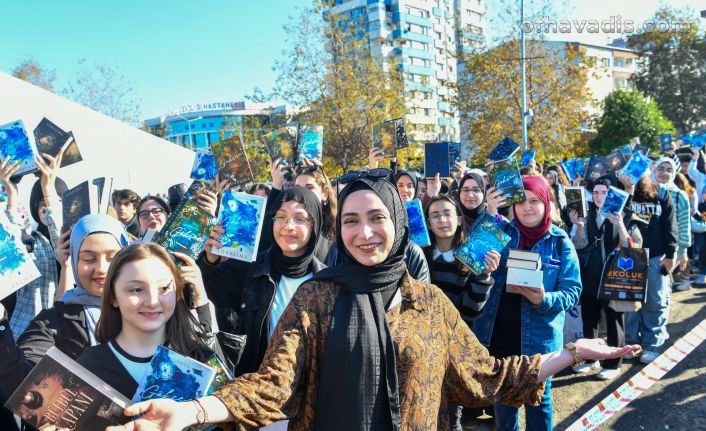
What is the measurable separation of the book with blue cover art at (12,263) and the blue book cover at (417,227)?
265 centimetres

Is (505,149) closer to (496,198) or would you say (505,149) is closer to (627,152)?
(496,198)

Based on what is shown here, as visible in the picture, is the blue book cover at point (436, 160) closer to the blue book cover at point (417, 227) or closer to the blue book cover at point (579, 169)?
the blue book cover at point (417, 227)

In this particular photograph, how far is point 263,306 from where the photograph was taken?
3.01 m

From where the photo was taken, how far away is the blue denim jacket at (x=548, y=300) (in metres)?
3.61

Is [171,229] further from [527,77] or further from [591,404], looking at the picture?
[527,77]

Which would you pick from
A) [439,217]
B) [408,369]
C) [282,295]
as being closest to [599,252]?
[439,217]

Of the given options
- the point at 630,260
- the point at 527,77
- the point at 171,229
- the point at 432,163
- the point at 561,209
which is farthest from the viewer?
the point at 527,77

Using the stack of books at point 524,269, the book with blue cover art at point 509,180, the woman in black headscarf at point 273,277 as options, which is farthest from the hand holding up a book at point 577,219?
the woman in black headscarf at point 273,277

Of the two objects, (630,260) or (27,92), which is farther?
(27,92)

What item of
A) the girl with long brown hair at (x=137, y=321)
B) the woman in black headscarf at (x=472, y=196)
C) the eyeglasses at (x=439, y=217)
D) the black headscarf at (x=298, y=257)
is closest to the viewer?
the girl with long brown hair at (x=137, y=321)

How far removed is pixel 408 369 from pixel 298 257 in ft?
4.39

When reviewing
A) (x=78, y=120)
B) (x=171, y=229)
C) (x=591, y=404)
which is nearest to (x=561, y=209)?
(x=591, y=404)

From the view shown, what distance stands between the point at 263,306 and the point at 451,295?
1.72m

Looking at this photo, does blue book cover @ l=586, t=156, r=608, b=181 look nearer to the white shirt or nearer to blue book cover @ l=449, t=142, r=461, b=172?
blue book cover @ l=449, t=142, r=461, b=172
